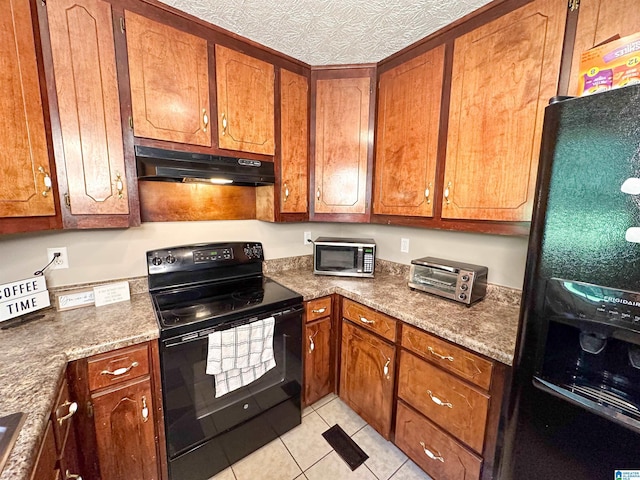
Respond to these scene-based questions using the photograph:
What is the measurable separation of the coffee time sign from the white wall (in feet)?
0.40

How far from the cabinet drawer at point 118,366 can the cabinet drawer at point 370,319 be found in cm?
113

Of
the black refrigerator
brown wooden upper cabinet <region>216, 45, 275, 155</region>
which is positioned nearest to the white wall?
brown wooden upper cabinet <region>216, 45, 275, 155</region>

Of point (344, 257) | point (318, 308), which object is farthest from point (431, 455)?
point (344, 257)

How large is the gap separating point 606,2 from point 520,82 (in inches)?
12.0

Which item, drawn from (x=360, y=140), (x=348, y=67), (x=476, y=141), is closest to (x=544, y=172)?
(x=476, y=141)

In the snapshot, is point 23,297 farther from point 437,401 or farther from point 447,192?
point 447,192

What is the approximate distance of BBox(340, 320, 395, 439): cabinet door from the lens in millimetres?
1524

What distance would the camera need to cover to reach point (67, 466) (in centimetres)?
88

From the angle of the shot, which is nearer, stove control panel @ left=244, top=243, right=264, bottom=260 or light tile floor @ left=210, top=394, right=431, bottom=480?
light tile floor @ left=210, top=394, right=431, bottom=480

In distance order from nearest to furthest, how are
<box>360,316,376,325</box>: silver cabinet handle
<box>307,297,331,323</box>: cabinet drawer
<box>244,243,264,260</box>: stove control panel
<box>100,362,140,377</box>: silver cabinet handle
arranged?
<box>100,362,140,377</box>: silver cabinet handle, <box>360,316,376,325</box>: silver cabinet handle, <box>307,297,331,323</box>: cabinet drawer, <box>244,243,264,260</box>: stove control panel

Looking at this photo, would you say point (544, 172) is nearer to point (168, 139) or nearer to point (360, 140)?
point (360, 140)

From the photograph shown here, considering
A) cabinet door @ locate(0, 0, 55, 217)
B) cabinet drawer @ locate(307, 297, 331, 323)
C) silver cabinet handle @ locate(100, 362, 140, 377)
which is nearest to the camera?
cabinet door @ locate(0, 0, 55, 217)

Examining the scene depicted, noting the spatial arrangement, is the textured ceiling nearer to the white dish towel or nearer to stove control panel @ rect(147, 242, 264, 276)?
stove control panel @ rect(147, 242, 264, 276)

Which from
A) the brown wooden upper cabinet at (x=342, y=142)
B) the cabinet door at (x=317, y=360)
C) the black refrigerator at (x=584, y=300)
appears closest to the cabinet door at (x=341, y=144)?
the brown wooden upper cabinet at (x=342, y=142)
